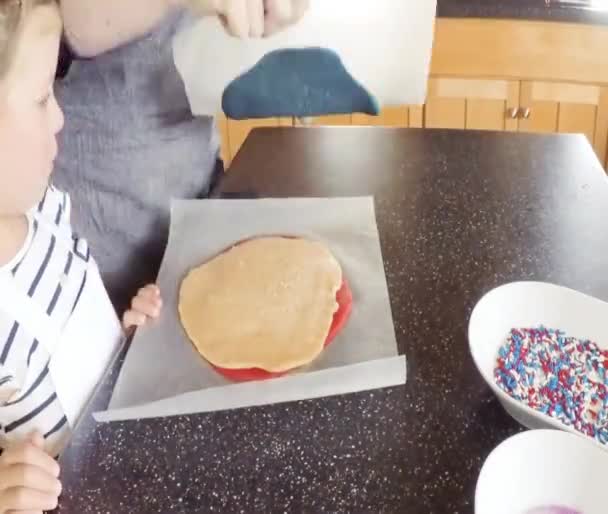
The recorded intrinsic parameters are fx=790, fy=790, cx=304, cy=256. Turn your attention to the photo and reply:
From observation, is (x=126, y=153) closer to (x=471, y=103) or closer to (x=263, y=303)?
(x=263, y=303)

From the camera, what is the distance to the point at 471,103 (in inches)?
68.5

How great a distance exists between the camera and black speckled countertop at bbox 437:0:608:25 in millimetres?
1590

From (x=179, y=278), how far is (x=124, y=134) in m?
0.22

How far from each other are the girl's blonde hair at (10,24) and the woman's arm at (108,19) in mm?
103

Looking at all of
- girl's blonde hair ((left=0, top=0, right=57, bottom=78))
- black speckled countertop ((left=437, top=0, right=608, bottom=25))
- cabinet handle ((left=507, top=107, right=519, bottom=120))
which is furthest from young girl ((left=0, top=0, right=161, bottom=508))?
cabinet handle ((left=507, top=107, right=519, bottom=120))

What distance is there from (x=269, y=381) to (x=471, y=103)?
1.20 m

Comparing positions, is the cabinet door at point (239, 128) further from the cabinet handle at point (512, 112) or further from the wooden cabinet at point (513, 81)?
the cabinet handle at point (512, 112)

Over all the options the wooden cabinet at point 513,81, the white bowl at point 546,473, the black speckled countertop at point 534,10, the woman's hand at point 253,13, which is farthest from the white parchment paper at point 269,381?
the black speckled countertop at point 534,10

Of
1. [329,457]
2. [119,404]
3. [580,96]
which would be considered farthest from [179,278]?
[580,96]

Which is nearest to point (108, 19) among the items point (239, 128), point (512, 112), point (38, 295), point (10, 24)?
point (10, 24)

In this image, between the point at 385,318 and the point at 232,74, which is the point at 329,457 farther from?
the point at 232,74

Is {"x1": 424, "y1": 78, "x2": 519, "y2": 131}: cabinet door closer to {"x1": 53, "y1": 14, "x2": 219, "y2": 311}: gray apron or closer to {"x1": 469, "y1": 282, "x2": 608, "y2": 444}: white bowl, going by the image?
{"x1": 53, "y1": 14, "x2": 219, "y2": 311}: gray apron

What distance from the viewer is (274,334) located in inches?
30.0

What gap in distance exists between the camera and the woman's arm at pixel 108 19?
2.49 ft
